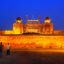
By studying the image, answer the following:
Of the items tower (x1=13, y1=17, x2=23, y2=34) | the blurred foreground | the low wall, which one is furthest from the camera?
tower (x1=13, y1=17, x2=23, y2=34)

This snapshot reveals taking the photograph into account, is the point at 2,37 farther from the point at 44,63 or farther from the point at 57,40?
the point at 44,63

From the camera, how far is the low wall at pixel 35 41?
891 inches

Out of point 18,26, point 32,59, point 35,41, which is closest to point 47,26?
point 18,26

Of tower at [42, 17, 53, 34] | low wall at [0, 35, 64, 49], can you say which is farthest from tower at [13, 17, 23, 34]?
low wall at [0, 35, 64, 49]

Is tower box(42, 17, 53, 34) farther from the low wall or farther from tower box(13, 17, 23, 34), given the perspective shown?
the low wall

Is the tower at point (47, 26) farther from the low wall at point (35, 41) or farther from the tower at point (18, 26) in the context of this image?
the low wall at point (35, 41)

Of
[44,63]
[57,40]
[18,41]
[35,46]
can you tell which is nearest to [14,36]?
[18,41]

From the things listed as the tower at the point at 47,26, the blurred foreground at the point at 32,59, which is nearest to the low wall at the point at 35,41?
the tower at the point at 47,26

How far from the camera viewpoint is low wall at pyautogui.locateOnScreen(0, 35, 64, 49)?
891 inches

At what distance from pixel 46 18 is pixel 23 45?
9.93 metres

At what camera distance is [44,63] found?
414 inches

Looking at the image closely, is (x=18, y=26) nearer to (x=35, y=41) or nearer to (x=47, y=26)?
(x=47, y=26)

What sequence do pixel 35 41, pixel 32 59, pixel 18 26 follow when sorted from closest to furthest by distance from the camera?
pixel 32 59, pixel 35 41, pixel 18 26

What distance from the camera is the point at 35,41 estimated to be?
75.0 feet
